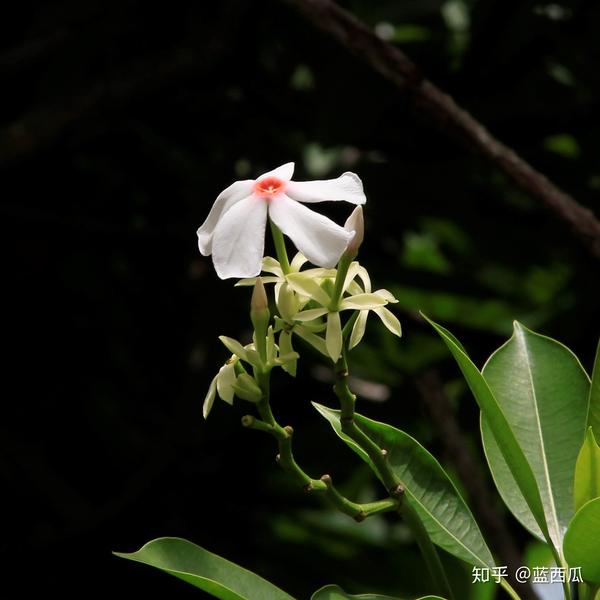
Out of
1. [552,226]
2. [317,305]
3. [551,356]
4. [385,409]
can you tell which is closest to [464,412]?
[385,409]

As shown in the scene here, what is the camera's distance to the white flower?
0.63 m

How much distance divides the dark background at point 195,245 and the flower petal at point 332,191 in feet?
2.66

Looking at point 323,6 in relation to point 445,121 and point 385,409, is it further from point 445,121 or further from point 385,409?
point 385,409

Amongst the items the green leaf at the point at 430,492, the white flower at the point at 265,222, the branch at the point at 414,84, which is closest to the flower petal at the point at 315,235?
the white flower at the point at 265,222

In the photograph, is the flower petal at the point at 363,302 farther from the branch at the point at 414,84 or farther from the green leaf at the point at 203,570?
the branch at the point at 414,84

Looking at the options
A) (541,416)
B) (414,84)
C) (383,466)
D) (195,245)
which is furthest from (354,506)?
(195,245)

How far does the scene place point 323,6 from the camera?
4.08ft

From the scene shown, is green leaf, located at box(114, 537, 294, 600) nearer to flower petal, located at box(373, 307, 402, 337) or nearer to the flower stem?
the flower stem

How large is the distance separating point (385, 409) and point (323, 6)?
761 mm

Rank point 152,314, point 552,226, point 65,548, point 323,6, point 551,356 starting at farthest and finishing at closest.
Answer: point 152,314, point 552,226, point 65,548, point 323,6, point 551,356

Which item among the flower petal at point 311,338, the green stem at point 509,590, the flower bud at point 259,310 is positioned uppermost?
the flower bud at point 259,310

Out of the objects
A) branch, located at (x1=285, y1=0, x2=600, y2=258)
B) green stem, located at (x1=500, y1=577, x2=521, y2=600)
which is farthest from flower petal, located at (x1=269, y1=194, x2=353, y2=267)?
branch, located at (x1=285, y1=0, x2=600, y2=258)

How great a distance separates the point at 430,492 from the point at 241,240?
0.27 metres

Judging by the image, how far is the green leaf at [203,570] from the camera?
0.66m
